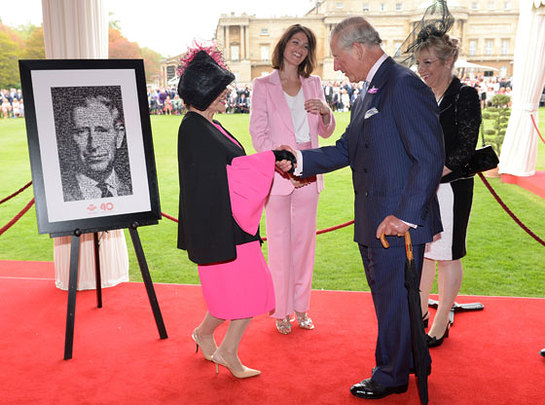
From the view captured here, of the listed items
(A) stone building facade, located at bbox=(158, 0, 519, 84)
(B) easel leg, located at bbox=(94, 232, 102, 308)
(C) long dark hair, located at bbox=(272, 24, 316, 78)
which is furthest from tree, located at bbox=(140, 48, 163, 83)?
(C) long dark hair, located at bbox=(272, 24, 316, 78)

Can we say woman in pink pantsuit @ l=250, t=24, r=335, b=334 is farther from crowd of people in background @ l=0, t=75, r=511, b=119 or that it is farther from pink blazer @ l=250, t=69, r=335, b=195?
crowd of people in background @ l=0, t=75, r=511, b=119

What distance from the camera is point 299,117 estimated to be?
315cm

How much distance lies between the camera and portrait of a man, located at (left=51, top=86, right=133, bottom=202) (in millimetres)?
2783

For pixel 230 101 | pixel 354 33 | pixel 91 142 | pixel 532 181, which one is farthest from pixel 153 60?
pixel 354 33

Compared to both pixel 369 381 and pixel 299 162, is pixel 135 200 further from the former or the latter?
pixel 369 381

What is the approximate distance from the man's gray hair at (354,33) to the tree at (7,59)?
67.7 feet

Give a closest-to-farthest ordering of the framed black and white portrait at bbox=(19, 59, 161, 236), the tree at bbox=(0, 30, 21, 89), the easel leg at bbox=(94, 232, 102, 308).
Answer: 1. the framed black and white portrait at bbox=(19, 59, 161, 236)
2. the easel leg at bbox=(94, 232, 102, 308)
3. the tree at bbox=(0, 30, 21, 89)

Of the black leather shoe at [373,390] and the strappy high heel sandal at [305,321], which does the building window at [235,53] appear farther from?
the black leather shoe at [373,390]

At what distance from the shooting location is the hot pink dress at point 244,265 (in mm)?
2389

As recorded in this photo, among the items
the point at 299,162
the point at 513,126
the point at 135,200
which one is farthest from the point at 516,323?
the point at 513,126

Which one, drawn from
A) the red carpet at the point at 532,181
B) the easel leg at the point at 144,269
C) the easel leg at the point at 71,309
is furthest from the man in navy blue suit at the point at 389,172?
A: the red carpet at the point at 532,181

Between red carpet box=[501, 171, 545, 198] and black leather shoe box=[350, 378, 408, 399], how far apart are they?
5.71 metres

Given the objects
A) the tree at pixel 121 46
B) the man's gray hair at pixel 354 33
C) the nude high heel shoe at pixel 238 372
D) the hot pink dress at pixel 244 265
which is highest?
the tree at pixel 121 46

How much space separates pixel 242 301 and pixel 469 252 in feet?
11.1
